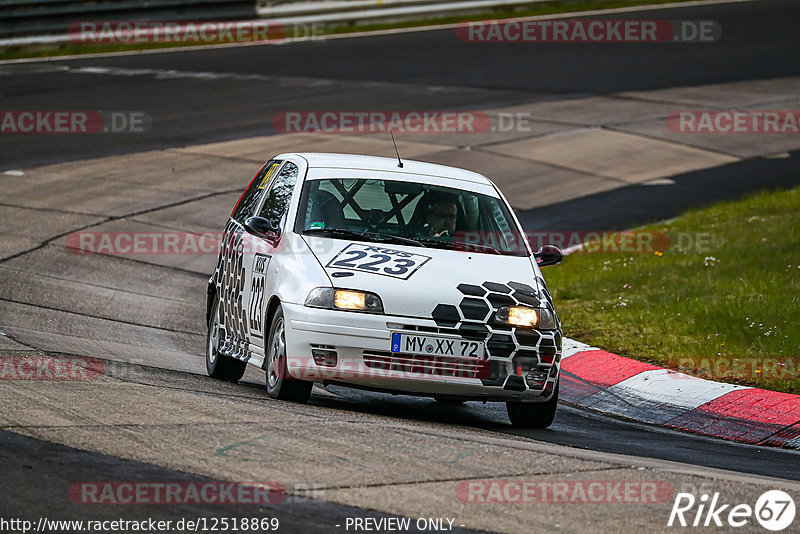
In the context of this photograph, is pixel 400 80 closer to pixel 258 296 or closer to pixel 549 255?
pixel 549 255

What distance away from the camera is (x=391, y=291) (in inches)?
308

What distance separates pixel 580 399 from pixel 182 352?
3277mm

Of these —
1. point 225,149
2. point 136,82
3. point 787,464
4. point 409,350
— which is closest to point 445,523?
point 409,350

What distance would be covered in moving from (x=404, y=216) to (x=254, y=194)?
5.24ft

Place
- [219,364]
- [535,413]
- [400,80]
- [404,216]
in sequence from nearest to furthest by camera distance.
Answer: [535,413], [404,216], [219,364], [400,80]

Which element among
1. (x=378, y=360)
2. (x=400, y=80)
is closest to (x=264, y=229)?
(x=378, y=360)

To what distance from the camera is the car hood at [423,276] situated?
7820 mm

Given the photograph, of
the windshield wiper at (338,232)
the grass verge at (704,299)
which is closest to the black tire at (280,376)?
the windshield wiper at (338,232)

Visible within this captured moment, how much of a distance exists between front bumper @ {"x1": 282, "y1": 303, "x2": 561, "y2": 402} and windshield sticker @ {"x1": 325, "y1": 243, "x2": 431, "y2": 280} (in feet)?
1.11

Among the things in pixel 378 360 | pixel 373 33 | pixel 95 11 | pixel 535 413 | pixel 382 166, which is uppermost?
pixel 95 11

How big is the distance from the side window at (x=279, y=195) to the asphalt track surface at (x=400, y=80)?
1.26 meters

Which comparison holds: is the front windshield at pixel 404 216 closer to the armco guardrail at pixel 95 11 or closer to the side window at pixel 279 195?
the side window at pixel 279 195

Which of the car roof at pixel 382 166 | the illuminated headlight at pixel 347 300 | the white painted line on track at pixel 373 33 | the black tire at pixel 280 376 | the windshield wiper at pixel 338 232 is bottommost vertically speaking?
the black tire at pixel 280 376

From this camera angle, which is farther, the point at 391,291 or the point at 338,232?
the point at 338,232
